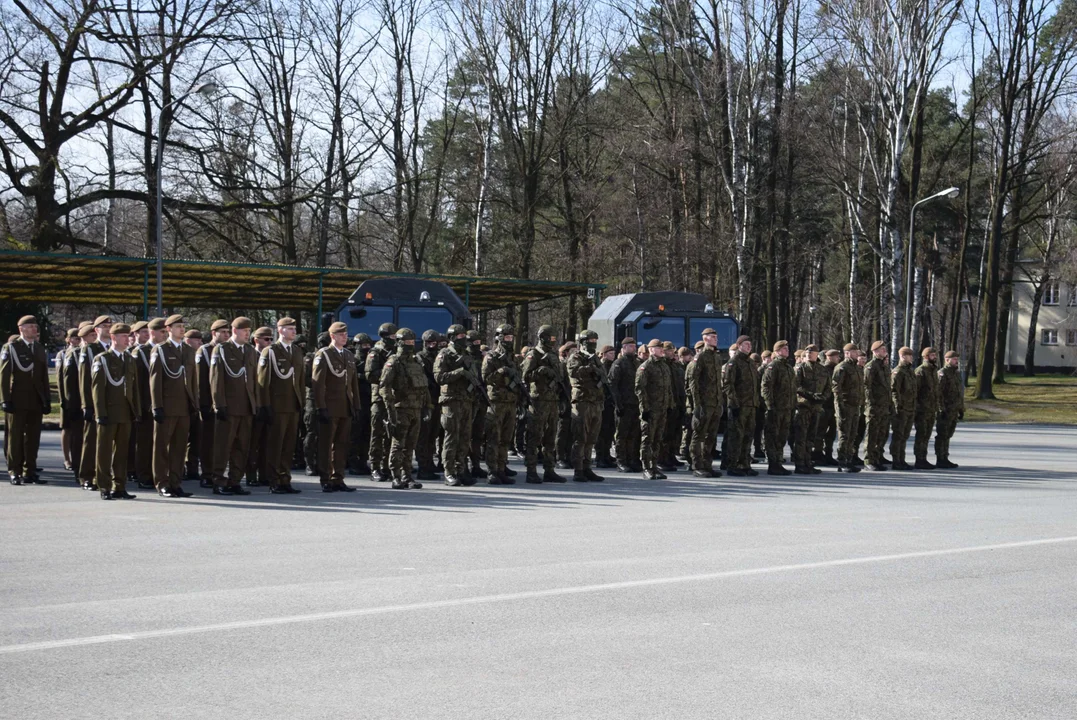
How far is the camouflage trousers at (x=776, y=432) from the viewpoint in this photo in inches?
665

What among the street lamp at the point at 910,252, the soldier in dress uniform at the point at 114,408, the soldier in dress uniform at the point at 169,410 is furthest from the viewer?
the street lamp at the point at 910,252

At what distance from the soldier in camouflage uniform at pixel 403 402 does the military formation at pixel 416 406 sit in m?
0.02

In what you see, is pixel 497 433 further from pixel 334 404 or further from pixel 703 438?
pixel 703 438

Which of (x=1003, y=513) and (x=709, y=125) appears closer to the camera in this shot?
(x=1003, y=513)

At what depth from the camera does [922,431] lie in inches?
727

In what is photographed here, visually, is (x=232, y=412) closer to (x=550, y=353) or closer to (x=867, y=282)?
(x=550, y=353)

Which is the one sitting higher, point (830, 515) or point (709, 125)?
point (709, 125)

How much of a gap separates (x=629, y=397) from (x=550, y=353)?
1.96m

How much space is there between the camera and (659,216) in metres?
43.3

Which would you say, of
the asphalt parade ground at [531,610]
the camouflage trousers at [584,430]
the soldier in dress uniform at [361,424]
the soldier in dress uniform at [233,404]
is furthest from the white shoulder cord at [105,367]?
the camouflage trousers at [584,430]

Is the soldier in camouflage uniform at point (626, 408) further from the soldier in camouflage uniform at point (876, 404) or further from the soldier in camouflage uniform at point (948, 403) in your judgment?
the soldier in camouflage uniform at point (948, 403)

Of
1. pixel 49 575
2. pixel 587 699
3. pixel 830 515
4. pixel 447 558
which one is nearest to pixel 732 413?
pixel 830 515

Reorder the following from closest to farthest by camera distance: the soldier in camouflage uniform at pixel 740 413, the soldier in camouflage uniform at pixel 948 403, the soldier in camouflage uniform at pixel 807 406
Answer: the soldier in camouflage uniform at pixel 740 413 → the soldier in camouflage uniform at pixel 807 406 → the soldier in camouflage uniform at pixel 948 403

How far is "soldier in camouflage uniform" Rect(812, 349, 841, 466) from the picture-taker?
59.4 ft
